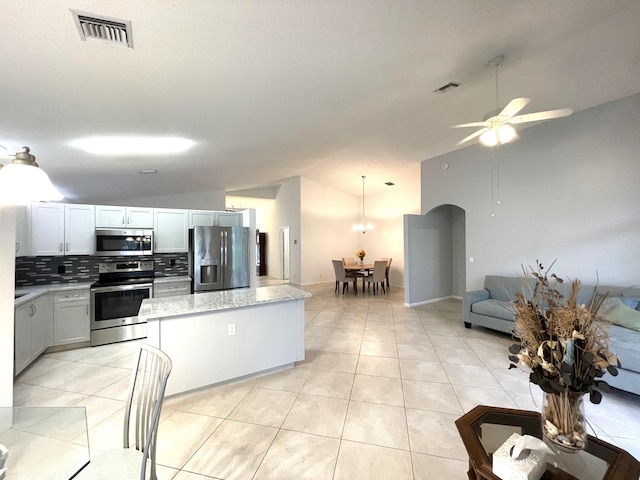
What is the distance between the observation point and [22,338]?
2.88m

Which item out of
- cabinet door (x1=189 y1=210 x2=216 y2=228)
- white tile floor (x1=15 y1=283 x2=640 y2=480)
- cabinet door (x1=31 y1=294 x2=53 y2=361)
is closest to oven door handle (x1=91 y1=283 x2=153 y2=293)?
cabinet door (x1=31 y1=294 x2=53 y2=361)

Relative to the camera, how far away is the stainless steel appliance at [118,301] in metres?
3.67

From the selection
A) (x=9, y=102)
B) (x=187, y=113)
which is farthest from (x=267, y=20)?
(x=9, y=102)

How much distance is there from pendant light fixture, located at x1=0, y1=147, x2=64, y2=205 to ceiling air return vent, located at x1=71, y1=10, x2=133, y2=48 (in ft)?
2.21

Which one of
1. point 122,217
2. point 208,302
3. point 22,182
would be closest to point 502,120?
point 208,302

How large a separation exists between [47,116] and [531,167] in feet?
19.7

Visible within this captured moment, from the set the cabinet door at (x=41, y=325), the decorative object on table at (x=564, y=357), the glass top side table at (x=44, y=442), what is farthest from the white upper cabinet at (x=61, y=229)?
the decorative object on table at (x=564, y=357)

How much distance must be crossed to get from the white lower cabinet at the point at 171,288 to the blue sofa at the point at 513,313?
4361 mm

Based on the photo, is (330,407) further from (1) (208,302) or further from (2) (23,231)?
(2) (23,231)

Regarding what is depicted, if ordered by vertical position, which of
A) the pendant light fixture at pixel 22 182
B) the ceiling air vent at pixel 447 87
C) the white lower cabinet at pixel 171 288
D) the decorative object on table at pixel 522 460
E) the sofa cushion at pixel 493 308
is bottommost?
the sofa cushion at pixel 493 308

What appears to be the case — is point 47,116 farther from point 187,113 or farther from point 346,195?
point 346,195

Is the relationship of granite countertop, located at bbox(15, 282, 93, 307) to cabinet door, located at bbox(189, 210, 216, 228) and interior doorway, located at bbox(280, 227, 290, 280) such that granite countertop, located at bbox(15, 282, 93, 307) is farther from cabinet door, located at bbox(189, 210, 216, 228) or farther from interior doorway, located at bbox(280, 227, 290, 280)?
interior doorway, located at bbox(280, 227, 290, 280)

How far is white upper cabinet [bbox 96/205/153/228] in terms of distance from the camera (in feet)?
13.2

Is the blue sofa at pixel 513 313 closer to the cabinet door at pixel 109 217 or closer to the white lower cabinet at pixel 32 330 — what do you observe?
the white lower cabinet at pixel 32 330
